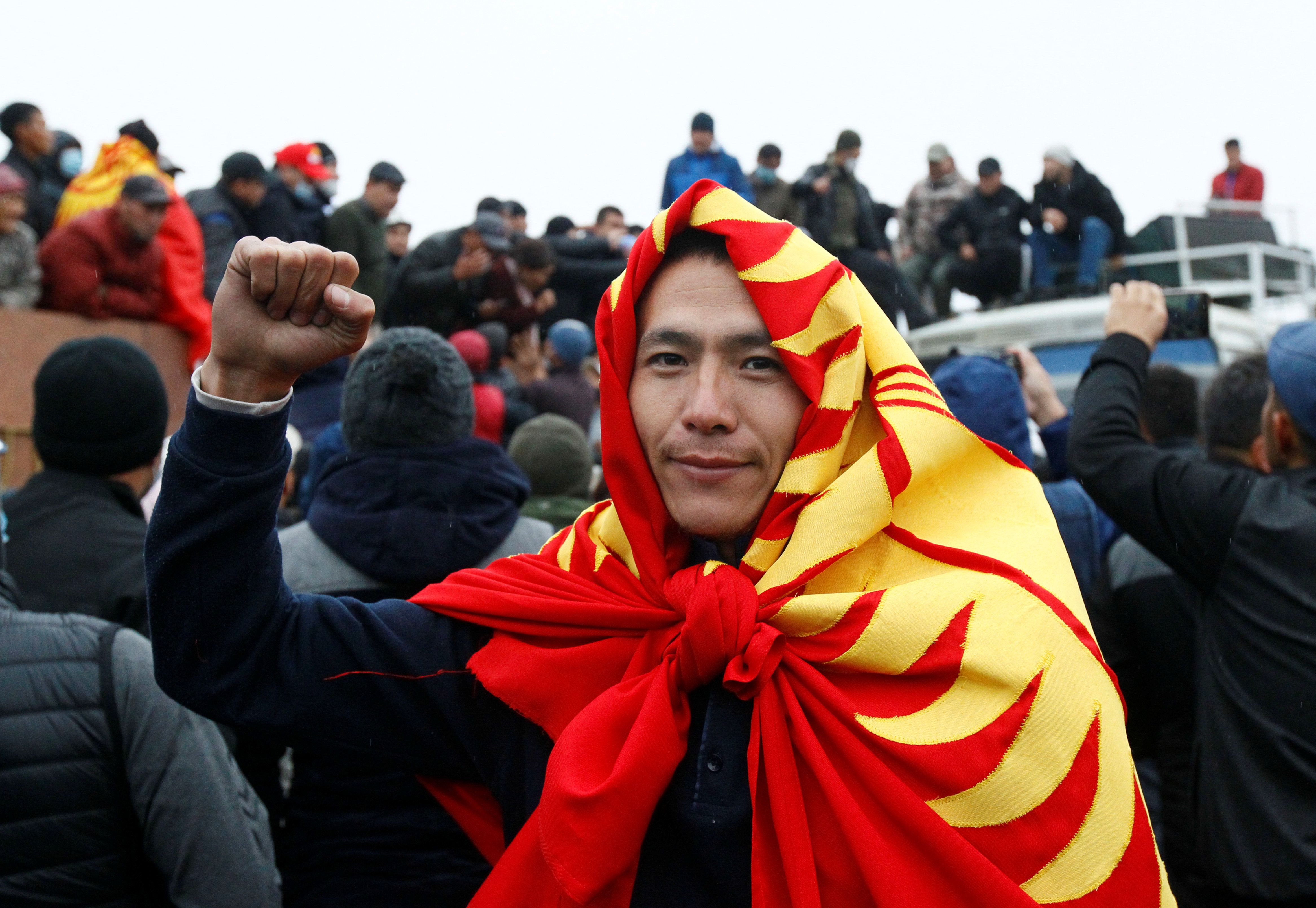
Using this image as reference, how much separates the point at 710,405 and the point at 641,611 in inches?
13.7

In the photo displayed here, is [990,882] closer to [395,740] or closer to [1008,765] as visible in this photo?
[1008,765]

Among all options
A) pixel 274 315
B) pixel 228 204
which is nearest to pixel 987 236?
pixel 228 204

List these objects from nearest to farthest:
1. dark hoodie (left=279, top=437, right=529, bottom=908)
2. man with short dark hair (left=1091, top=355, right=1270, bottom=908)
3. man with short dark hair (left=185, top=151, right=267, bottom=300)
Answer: dark hoodie (left=279, top=437, right=529, bottom=908)
man with short dark hair (left=1091, top=355, right=1270, bottom=908)
man with short dark hair (left=185, top=151, right=267, bottom=300)

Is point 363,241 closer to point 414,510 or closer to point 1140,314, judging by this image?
point 414,510

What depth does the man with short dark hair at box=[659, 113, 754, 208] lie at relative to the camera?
9414 mm

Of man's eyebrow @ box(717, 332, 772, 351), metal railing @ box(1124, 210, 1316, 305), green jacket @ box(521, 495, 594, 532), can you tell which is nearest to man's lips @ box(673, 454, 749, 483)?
man's eyebrow @ box(717, 332, 772, 351)

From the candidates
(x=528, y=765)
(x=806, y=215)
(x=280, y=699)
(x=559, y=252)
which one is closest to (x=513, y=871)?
(x=528, y=765)

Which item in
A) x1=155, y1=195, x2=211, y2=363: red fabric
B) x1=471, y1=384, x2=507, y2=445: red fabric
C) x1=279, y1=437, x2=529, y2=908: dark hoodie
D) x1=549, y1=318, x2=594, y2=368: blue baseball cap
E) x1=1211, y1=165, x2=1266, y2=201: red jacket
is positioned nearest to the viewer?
x1=279, y1=437, x2=529, y2=908: dark hoodie

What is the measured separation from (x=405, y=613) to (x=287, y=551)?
759mm

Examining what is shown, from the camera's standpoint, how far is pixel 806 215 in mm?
10195

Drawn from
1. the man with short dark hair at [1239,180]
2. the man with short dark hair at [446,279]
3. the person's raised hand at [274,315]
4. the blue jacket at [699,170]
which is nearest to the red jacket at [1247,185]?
the man with short dark hair at [1239,180]

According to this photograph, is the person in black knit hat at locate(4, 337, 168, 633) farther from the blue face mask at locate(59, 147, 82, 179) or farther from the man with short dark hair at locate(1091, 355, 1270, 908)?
the blue face mask at locate(59, 147, 82, 179)

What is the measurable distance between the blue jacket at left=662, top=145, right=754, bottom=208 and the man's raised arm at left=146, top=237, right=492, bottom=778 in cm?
788

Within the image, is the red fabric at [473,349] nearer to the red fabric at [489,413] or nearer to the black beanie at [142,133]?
the red fabric at [489,413]
